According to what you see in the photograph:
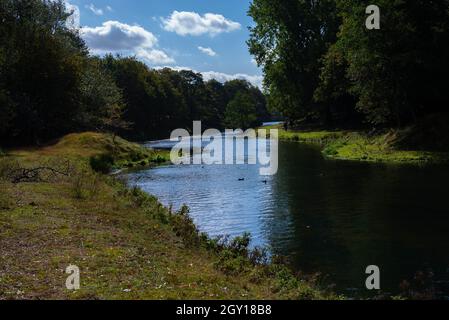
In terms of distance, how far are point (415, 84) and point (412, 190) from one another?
25580 mm

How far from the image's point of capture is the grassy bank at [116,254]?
1273cm

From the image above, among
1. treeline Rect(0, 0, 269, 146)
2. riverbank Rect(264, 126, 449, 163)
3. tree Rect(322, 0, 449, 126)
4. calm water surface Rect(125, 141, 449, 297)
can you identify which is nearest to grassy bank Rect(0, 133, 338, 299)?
calm water surface Rect(125, 141, 449, 297)

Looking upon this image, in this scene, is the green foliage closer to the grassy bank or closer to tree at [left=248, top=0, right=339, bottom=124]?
Result: the grassy bank

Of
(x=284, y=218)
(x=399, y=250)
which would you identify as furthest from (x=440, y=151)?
(x=399, y=250)

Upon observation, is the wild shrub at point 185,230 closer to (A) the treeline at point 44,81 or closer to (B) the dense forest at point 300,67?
(B) the dense forest at point 300,67

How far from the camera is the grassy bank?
12727 millimetres

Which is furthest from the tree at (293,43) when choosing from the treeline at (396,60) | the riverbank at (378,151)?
the riverbank at (378,151)

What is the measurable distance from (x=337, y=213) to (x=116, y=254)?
1394cm

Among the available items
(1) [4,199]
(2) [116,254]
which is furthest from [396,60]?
(2) [116,254]

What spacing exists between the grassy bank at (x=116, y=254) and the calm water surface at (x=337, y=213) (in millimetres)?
2278

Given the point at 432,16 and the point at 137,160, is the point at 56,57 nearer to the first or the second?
the point at 137,160

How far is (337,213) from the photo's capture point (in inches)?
1041

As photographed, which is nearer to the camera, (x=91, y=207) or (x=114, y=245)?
(x=114, y=245)

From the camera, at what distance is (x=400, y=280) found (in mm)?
15797
